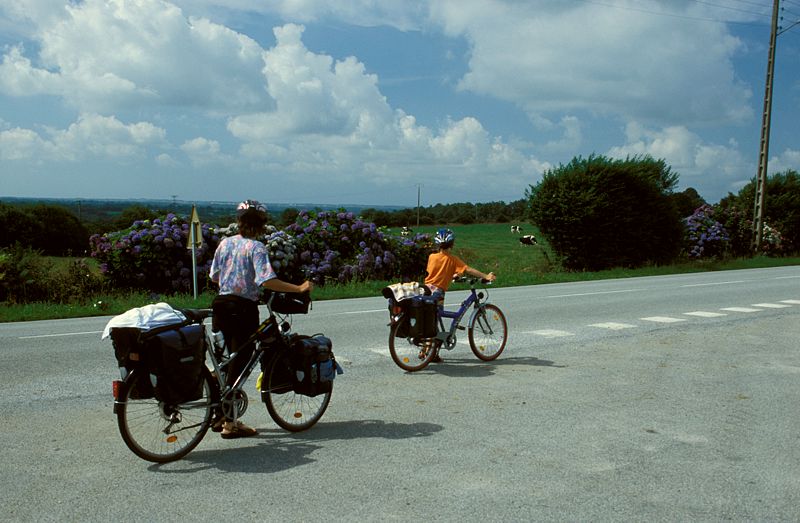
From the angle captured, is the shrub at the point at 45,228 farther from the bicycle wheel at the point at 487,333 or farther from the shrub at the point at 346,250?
the bicycle wheel at the point at 487,333

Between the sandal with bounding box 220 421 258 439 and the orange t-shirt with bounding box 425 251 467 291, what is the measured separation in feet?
11.1

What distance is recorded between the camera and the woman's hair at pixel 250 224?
17.9 feet

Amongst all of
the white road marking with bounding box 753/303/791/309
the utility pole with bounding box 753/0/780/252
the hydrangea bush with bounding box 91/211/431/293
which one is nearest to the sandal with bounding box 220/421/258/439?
the white road marking with bounding box 753/303/791/309

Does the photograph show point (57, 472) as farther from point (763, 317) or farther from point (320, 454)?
point (763, 317)

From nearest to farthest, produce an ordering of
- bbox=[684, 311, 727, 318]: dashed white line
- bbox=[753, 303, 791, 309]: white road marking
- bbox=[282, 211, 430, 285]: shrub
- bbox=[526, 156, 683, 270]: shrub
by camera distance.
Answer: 1. bbox=[684, 311, 727, 318]: dashed white line
2. bbox=[753, 303, 791, 309]: white road marking
3. bbox=[282, 211, 430, 285]: shrub
4. bbox=[526, 156, 683, 270]: shrub

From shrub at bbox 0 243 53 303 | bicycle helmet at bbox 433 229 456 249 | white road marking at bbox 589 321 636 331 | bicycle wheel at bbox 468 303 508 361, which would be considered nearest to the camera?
bicycle helmet at bbox 433 229 456 249

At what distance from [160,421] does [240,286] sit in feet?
3.67

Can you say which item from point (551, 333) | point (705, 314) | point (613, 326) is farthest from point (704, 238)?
point (551, 333)

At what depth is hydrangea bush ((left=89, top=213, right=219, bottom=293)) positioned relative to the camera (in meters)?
18.4

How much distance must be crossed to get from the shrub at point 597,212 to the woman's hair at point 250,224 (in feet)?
70.6

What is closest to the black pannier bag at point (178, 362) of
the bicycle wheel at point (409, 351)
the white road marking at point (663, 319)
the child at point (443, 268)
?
the bicycle wheel at point (409, 351)

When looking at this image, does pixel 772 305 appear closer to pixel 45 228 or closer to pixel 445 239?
pixel 445 239

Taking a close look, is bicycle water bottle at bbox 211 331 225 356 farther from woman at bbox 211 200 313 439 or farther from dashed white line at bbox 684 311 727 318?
dashed white line at bbox 684 311 727 318

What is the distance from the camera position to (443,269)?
834 centimetres
